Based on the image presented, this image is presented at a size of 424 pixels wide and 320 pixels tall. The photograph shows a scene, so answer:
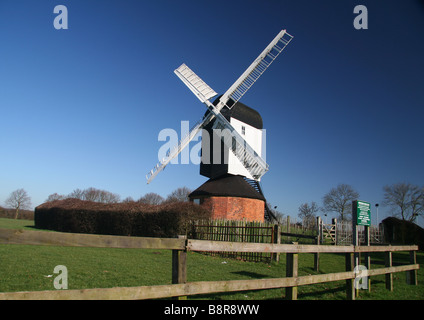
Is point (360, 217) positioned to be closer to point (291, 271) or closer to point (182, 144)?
point (291, 271)

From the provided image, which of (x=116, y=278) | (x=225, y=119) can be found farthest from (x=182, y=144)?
(x=116, y=278)

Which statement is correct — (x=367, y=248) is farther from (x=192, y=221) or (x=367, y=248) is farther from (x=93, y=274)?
(x=192, y=221)

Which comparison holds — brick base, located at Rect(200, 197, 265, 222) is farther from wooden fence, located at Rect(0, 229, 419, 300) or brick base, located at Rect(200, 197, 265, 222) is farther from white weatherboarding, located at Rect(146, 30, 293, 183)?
wooden fence, located at Rect(0, 229, 419, 300)

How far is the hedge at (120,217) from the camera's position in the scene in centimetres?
1877

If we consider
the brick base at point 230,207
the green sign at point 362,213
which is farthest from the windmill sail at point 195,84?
the green sign at point 362,213

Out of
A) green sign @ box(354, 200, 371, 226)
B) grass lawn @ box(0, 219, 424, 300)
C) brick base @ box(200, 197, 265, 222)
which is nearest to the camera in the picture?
grass lawn @ box(0, 219, 424, 300)

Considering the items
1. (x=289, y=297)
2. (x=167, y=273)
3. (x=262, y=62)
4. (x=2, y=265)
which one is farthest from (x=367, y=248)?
(x=262, y=62)

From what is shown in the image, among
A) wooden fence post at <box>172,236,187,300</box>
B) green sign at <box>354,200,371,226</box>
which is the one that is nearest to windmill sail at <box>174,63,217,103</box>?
green sign at <box>354,200,371,226</box>

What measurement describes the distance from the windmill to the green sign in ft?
53.6

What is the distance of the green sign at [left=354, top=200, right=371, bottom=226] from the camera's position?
7819 mm

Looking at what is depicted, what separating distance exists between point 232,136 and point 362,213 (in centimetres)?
1779

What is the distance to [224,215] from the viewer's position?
24.3 metres
